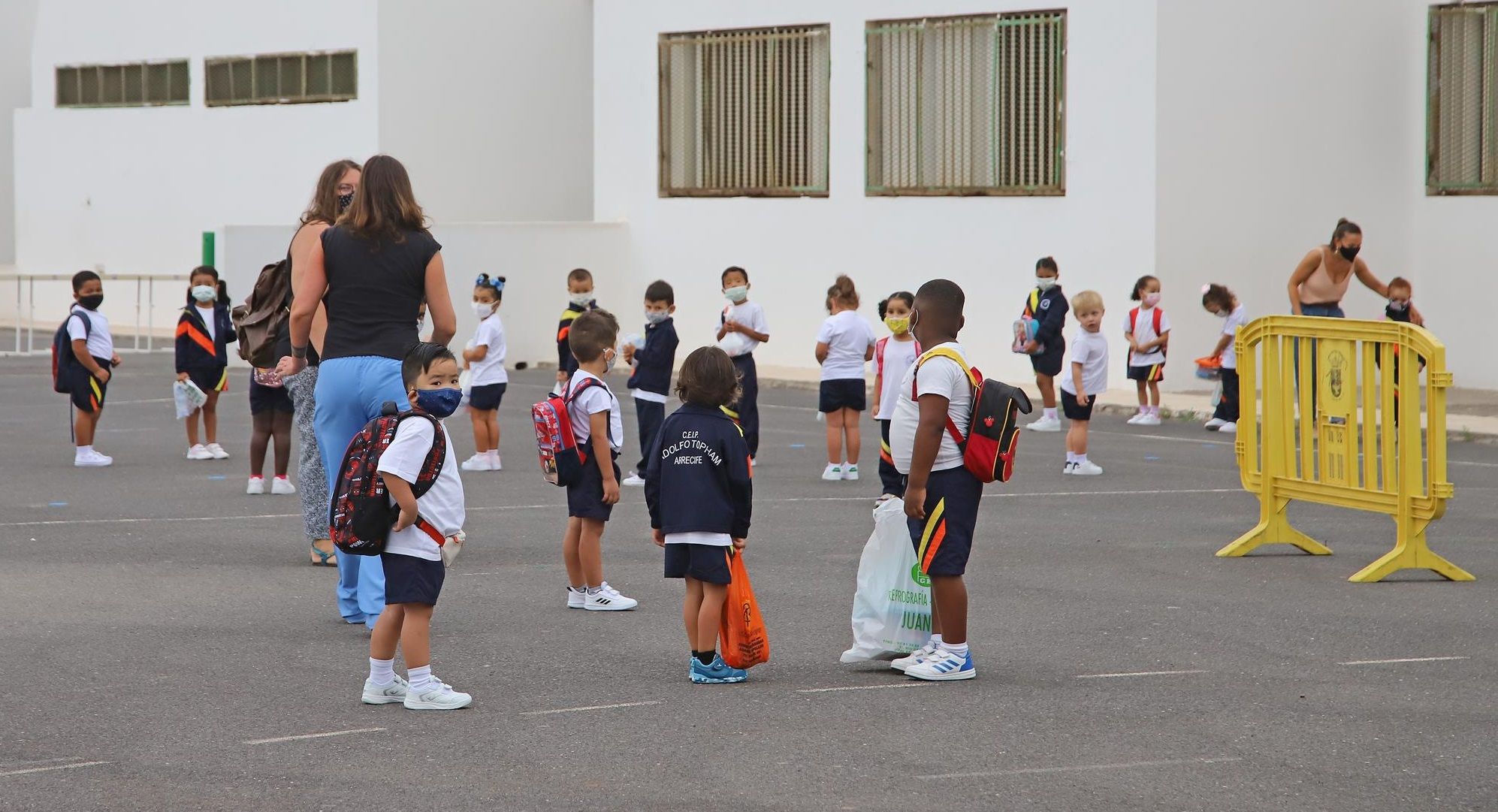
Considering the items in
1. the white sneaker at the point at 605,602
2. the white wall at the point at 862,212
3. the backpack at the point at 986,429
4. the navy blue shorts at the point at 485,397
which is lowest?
the white sneaker at the point at 605,602

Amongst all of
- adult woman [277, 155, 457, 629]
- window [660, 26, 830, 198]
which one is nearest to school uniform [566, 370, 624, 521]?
adult woman [277, 155, 457, 629]

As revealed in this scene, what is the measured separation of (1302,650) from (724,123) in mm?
18326

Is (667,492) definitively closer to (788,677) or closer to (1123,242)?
(788,677)

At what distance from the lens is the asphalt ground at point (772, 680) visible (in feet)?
19.8

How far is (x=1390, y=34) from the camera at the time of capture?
22406 mm

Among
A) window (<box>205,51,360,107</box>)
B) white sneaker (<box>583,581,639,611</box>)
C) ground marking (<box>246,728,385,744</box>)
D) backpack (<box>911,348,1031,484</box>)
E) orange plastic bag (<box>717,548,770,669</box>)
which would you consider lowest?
ground marking (<box>246,728,385,744</box>)

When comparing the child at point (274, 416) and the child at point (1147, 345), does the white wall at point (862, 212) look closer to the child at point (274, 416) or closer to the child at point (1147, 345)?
the child at point (1147, 345)

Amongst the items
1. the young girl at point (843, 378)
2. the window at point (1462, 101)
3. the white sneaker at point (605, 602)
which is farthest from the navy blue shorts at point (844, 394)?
the window at point (1462, 101)

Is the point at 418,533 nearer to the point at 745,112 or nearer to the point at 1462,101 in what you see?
the point at 1462,101

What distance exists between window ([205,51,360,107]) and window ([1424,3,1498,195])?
603 inches

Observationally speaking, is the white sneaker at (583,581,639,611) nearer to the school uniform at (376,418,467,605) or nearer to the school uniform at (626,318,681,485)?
the school uniform at (376,418,467,605)

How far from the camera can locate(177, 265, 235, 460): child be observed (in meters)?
15.0

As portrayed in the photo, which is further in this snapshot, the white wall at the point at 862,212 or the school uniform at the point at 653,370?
the white wall at the point at 862,212

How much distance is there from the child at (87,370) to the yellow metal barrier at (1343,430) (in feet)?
27.6
